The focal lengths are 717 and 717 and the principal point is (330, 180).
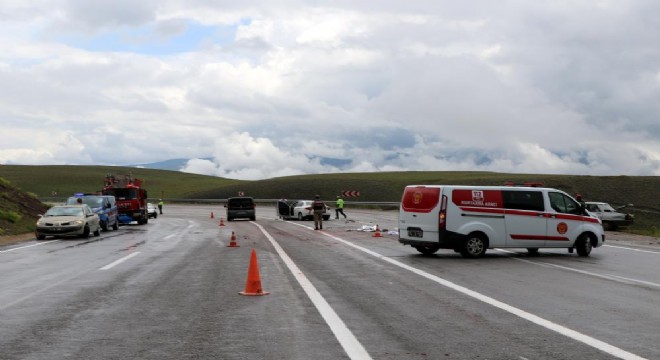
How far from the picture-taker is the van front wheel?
1884 centimetres

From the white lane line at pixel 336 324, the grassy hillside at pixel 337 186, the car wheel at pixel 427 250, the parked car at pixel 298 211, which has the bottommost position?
the white lane line at pixel 336 324

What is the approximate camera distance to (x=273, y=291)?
38.5ft

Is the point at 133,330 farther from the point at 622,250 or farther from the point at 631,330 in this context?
the point at 622,250

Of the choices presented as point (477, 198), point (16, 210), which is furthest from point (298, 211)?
point (477, 198)

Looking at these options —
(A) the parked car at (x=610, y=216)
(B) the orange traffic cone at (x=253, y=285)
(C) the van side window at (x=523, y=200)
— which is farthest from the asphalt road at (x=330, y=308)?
(A) the parked car at (x=610, y=216)

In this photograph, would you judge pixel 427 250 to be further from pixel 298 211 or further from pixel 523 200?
pixel 298 211

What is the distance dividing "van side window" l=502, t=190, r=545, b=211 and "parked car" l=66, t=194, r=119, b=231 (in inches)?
851

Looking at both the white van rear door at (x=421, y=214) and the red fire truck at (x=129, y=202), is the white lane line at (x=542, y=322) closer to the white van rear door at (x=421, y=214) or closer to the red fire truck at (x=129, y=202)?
the white van rear door at (x=421, y=214)

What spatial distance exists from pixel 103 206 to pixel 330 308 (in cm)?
2765

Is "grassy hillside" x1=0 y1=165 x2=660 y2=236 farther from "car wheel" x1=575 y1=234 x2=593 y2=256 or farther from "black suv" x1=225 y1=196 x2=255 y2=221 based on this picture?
"car wheel" x1=575 y1=234 x2=593 y2=256

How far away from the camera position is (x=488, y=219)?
19.0 meters

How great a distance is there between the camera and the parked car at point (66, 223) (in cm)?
2750

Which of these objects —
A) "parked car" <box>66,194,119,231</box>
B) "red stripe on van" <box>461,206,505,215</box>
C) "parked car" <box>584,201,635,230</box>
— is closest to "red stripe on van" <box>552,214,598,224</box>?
"red stripe on van" <box>461,206,505,215</box>

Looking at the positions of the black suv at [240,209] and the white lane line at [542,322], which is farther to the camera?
the black suv at [240,209]
